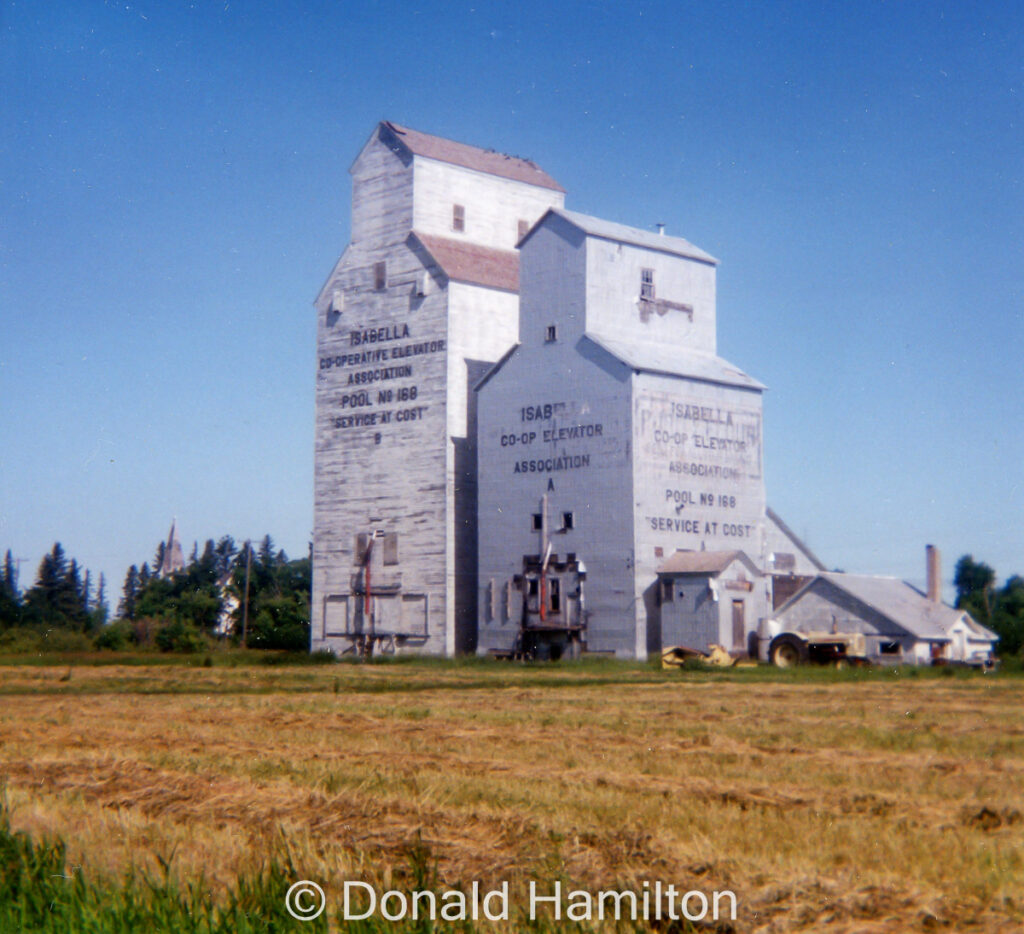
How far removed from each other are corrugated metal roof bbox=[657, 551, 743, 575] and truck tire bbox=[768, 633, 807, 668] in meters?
3.62

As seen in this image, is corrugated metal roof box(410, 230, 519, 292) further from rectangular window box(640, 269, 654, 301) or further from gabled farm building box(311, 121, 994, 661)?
rectangular window box(640, 269, 654, 301)

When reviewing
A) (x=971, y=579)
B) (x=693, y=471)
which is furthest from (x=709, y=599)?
(x=971, y=579)

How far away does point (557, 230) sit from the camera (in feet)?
178

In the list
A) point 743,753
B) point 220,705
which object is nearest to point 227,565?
point 220,705

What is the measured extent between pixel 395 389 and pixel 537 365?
23.1ft

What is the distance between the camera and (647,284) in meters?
55.1

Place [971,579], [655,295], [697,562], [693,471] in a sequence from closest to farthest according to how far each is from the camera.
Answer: [697,562]
[693,471]
[655,295]
[971,579]

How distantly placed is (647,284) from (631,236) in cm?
198

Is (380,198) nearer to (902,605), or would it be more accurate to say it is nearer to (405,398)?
(405,398)

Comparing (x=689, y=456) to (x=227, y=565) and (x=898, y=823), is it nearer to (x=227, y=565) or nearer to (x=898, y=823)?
(x=898, y=823)

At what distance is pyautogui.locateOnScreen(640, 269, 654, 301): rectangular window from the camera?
54844 millimetres

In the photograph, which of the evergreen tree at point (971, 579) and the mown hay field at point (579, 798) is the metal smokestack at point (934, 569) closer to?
the mown hay field at point (579, 798)

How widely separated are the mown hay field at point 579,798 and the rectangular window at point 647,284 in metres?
33.8

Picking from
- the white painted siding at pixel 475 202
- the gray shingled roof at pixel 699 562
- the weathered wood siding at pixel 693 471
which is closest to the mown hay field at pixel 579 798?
the gray shingled roof at pixel 699 562
